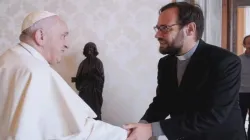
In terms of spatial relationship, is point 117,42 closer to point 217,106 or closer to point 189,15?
point 189,15

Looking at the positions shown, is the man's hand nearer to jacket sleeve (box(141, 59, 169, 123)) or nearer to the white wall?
jacket sleeve (box(141, 59, 169, 123))

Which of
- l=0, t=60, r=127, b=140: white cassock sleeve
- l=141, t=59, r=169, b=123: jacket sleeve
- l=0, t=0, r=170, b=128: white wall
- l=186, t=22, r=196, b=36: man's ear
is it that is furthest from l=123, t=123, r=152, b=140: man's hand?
l=0, t=0, r=170, b=128: white wall

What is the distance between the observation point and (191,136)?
1.94m

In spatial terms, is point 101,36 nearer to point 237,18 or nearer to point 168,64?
point 168,64

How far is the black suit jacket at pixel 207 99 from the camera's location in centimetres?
178

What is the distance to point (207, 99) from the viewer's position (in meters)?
1.82

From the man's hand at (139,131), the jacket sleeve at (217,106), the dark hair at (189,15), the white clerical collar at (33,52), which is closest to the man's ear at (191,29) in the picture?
the dark hair at (189,15)

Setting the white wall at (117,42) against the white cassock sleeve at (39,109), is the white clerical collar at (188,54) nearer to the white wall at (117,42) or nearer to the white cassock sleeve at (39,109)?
the white cassock sleeve at (39,109)

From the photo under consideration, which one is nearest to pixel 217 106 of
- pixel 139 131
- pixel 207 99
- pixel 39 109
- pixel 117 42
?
pixel 207 99

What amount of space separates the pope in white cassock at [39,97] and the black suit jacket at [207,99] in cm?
46

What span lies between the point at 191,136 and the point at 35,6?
2.68m

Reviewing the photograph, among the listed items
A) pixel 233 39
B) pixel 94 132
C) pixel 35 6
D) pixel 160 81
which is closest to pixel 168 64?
pixel 160 81

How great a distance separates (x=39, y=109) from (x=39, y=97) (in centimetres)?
5

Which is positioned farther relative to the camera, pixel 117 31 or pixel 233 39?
A: pixel 233 39
